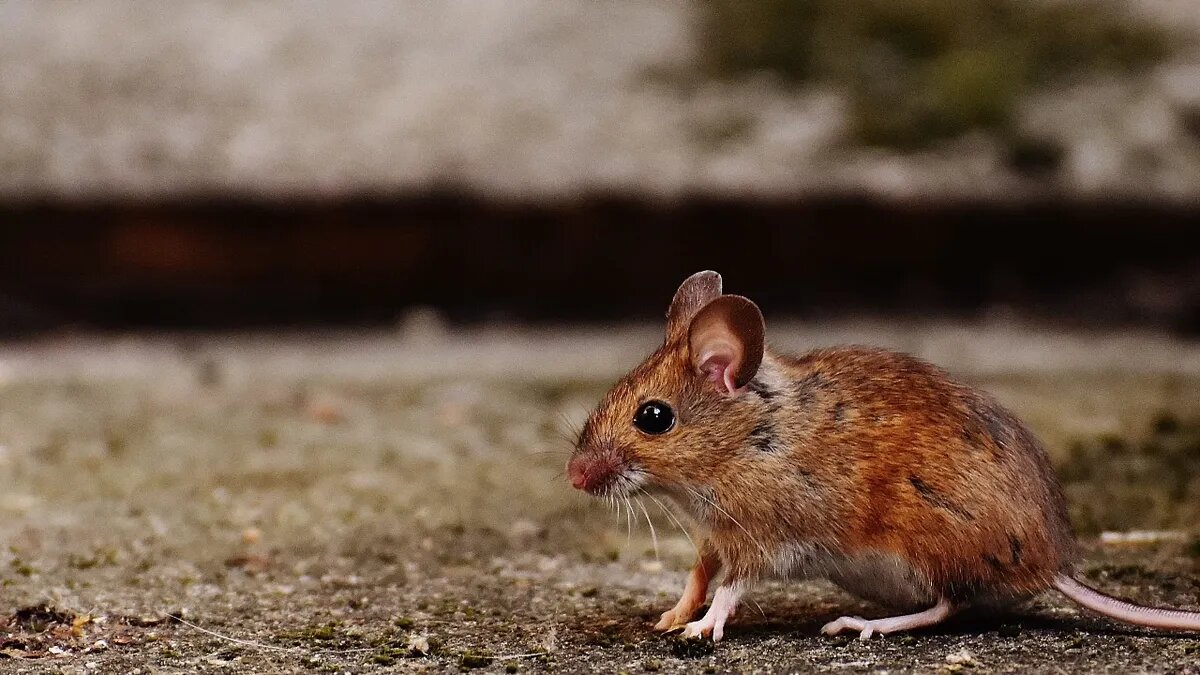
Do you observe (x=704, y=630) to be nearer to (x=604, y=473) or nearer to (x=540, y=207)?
(x=604, y=473)

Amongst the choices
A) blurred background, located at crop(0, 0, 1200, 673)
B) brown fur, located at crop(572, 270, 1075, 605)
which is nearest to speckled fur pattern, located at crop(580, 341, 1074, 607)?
brown fur, located at crop(572, 270, 1075, 605)

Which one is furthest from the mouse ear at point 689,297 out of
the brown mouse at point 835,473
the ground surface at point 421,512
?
the ground surface at point 421,512

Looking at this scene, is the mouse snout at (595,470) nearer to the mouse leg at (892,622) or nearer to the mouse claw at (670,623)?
the mouse claw at (670,623)

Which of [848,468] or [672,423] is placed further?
[672,423]

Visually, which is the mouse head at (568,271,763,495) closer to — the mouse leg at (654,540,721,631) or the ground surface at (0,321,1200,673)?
the mouse leg at (654,540,721,631)

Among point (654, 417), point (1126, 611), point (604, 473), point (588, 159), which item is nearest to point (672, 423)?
point (654, 417)

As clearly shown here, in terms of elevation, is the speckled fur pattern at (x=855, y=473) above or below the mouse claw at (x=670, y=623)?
above

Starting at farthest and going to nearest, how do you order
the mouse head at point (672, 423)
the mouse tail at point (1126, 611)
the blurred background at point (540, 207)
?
1. the blurred background at point (540, 207)
2. the mouse head at point (672, 423)
3. the mouse tail at point (1126, 611)
